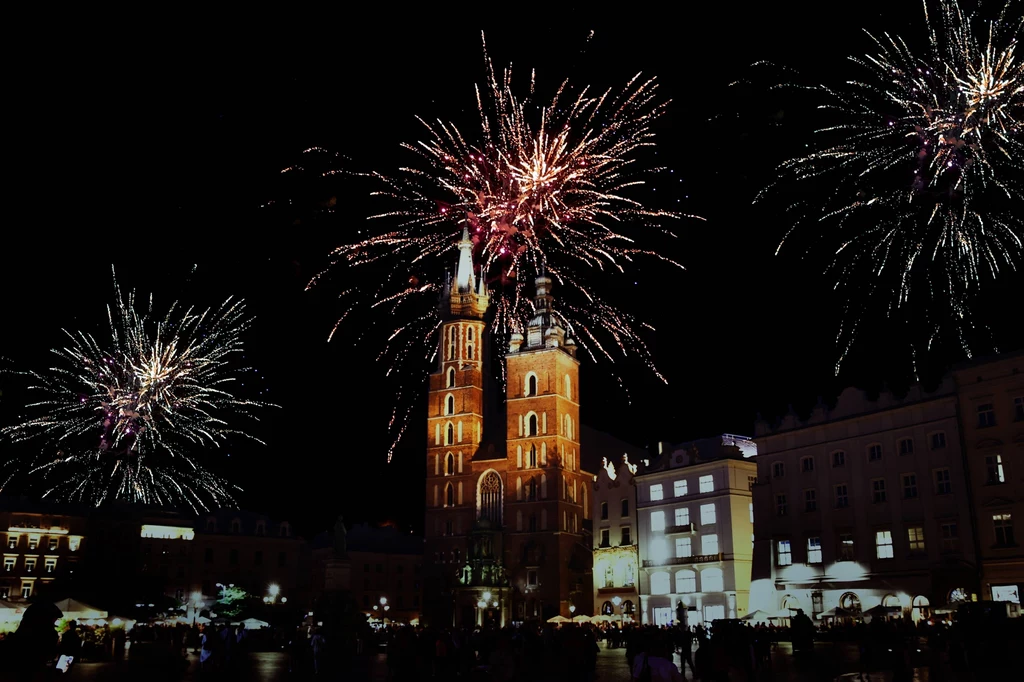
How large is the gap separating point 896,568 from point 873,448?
5792 millimetres

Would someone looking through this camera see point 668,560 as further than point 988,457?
Yes

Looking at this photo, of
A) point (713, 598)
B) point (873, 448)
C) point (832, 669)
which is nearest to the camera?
point (832, 669)

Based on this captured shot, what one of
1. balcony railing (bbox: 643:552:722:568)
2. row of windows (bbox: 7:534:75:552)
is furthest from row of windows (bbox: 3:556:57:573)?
balcony railing (bbox: 643:552:722:568)

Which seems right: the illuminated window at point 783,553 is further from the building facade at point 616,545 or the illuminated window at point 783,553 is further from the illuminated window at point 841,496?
the building facade at point 616,545

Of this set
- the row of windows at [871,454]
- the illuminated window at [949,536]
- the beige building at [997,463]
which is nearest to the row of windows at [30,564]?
the row of windows at [871,454]

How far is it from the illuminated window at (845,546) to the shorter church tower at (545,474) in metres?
30.2

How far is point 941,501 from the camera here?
39.5 m

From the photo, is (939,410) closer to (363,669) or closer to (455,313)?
(363,669)

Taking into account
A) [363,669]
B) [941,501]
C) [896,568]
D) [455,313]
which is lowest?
[363,669]

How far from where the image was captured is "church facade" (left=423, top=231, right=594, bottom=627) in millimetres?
72188

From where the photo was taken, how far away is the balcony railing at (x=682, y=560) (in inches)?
2083

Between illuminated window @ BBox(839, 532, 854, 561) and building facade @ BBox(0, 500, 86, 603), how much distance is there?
6046 cm

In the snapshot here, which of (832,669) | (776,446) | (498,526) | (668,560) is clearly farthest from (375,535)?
(832,669)

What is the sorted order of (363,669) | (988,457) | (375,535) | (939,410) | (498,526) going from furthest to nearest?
(375,535) < (498,526) < (939,410) < (988,457) < (363,669)
